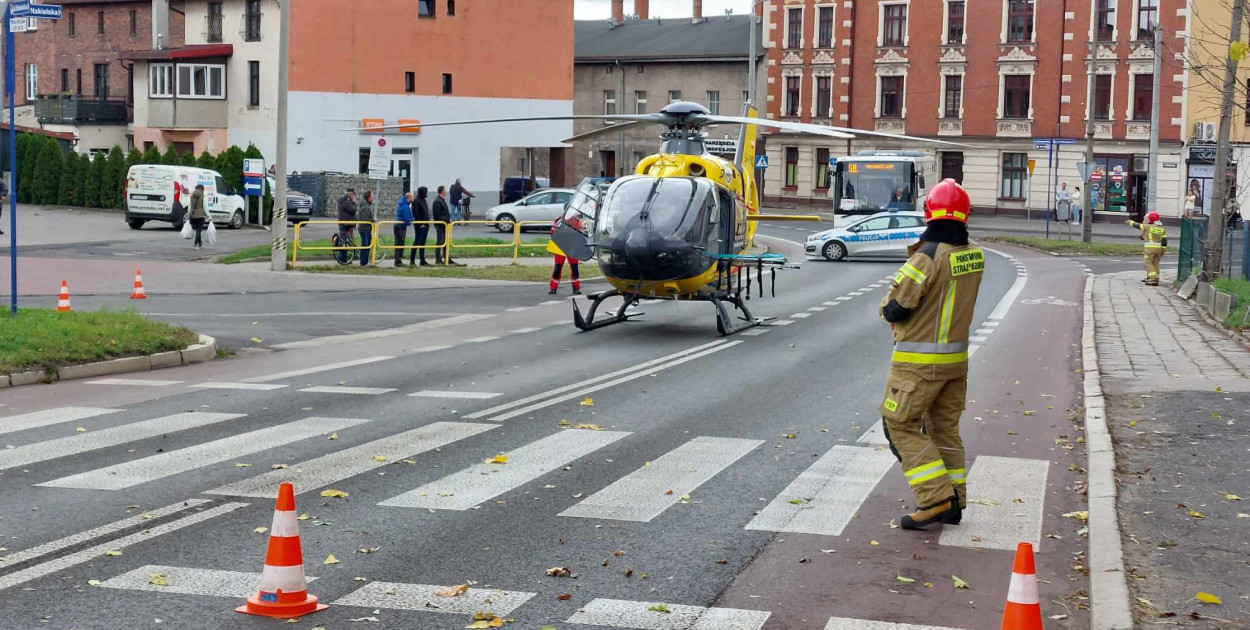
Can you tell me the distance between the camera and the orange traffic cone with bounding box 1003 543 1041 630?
5.24m

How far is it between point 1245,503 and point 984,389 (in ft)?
19.3

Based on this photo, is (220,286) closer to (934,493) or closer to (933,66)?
(934,493)

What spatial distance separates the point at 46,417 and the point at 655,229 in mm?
8875

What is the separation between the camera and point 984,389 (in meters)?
14.5

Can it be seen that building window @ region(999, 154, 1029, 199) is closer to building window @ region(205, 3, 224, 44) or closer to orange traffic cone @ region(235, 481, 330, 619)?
building window @ region(205, 3, 224, 44)

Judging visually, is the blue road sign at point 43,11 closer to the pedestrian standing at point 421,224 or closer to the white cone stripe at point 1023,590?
the white cone stripe at point 1023,590

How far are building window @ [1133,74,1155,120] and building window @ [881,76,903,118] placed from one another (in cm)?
1148

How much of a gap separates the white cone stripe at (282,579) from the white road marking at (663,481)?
2.37m

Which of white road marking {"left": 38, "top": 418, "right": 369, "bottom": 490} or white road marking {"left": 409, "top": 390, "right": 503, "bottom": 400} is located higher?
white road marking {"left": 409, "top": 390, "right": 503, "bottom": 400}

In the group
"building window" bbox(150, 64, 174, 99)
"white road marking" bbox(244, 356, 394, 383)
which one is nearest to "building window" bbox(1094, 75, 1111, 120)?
"building window" bbox(150, 64, 174, 99)

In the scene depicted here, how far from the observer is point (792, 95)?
7425 cm

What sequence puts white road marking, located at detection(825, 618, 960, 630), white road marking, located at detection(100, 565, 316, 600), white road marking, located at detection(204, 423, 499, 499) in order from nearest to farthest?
white road marking, located at detection(825, 618, 960, 630) < white road marking, located at detection(100, 565, 316, 600) < white road marking, located at detection(204, 423, 499, 499)

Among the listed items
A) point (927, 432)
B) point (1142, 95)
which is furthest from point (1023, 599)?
point (1142, 95)

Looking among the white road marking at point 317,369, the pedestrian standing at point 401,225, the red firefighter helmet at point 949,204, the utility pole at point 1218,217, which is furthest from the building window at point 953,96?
the red firefighter helmet at point 949,204
